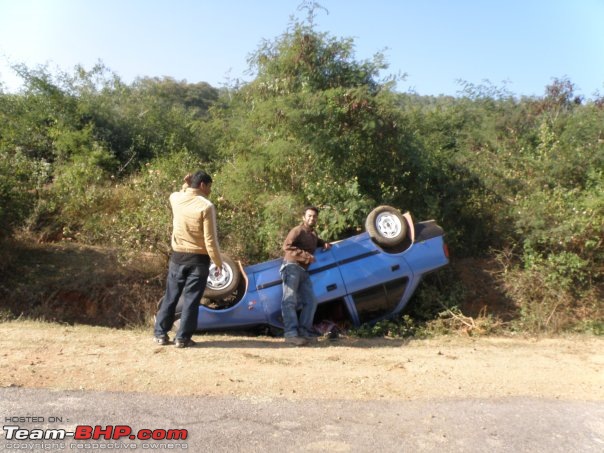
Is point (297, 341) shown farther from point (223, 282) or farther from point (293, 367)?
point (223, 282)

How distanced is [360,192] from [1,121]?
9799 millimetres

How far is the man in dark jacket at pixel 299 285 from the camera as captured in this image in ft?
22.5

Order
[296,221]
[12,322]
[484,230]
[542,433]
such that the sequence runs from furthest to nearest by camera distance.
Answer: [484,230]
[296,221]
[12,322]
[542,433]

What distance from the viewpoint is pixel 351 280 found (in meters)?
7.48

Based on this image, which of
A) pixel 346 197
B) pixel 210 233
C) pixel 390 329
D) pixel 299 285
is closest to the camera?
pixel 210 233

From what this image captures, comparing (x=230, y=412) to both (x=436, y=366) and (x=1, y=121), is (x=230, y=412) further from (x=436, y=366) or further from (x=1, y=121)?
(x=1, y=121)

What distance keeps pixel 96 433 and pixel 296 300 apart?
3.44 metres

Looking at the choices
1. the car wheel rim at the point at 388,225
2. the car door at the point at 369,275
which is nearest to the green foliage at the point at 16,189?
the car door at the point at 369,275

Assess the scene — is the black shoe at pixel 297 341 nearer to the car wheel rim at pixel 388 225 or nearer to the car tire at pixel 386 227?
A: the car tire at pixel 386 227

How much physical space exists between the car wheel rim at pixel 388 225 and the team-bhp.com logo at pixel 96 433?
4.49 meters

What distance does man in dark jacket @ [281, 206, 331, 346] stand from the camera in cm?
685

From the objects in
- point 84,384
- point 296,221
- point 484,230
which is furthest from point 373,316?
point 84,384

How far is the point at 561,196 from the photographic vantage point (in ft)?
31.9

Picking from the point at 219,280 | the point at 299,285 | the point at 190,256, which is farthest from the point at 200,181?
the point at 299,285
